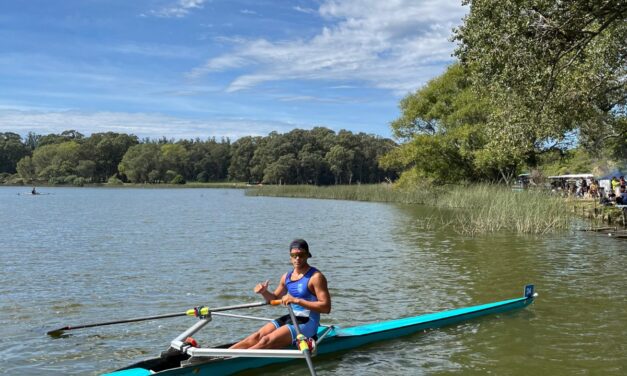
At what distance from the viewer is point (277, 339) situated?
6262mm

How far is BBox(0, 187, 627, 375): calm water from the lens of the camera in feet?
23.5

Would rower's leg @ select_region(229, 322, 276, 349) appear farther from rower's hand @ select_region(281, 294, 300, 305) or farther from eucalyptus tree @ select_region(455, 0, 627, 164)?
eucalyptus tree @ select_region(455, 0, 627, 164)

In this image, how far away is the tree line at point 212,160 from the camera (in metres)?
114

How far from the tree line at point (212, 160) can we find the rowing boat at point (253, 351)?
97191 mm

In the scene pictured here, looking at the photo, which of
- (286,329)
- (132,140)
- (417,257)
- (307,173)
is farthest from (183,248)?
(132,140)

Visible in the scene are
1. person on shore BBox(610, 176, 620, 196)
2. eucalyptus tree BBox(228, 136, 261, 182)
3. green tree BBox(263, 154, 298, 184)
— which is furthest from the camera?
eucalyptus tree BBox(228, 136, 261, 182)

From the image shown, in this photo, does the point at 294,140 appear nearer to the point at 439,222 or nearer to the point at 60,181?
the point at 60,181

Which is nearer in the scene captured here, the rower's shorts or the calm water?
the rower's shorts

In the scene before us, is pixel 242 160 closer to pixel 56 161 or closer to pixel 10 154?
pixel 56 161

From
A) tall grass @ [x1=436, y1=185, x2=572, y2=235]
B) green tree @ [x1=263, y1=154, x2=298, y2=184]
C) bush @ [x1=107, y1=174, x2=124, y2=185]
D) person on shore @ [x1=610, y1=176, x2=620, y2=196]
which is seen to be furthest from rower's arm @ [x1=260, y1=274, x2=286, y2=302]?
bush @ [x1=107, y1=174, x2=124, y2=185]

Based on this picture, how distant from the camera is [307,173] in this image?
115 meters

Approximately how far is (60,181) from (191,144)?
4262 centimetres

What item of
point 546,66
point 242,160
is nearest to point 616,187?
point 546,66

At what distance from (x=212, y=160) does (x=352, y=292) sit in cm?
13363
